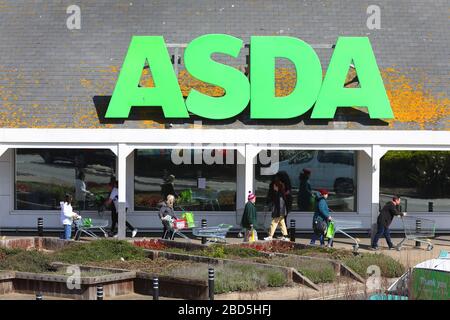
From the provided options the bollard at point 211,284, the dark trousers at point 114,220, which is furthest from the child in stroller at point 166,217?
the bollard at point 211,284

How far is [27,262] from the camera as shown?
1888cm

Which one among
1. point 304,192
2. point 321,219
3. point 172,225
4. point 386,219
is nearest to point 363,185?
point 304,192

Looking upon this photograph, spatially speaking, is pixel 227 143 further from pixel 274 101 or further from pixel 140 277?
pixel 140 277

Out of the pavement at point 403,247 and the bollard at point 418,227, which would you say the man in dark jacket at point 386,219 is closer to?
the pavement at point 403,247

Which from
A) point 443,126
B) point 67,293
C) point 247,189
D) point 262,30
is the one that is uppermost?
point 262,30

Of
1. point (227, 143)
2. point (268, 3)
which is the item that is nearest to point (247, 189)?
point (227, 143)

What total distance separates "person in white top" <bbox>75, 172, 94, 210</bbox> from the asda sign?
2701mm

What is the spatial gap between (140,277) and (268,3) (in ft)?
→ 48.6

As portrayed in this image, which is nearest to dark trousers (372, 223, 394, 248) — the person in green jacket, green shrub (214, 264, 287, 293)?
the person in green jacket

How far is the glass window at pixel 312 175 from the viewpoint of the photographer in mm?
27500

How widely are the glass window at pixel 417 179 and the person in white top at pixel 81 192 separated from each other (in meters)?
8.84

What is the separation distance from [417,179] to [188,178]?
7.00 m

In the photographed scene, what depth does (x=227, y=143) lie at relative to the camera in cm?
2498

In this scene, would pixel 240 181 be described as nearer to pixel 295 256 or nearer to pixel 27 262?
pixel 295 256
